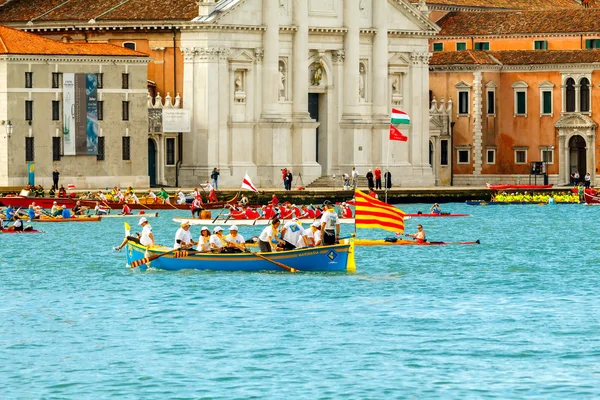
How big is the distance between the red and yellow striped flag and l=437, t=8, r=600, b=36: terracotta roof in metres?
53.6

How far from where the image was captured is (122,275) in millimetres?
62156

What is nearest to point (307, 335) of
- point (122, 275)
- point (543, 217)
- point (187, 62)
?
point (122, 275)

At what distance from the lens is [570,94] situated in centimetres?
11338

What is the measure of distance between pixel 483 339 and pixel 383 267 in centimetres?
1804

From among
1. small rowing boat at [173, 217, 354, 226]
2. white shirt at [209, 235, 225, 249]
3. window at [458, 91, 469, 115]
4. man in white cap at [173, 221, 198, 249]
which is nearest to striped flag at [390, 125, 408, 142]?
window at [458, 91, 469, 115]

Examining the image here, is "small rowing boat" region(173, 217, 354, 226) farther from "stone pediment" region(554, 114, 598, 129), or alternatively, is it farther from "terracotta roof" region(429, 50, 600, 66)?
"terracotta roof" region(429, 50, 600, 66)

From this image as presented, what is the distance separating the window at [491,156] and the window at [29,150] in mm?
30304

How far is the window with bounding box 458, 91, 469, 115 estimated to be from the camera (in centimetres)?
11588

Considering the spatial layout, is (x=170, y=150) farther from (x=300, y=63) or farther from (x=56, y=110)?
(x=56, y=110)

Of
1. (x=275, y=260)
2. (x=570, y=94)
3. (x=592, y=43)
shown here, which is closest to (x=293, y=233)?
(x=275, y=260)

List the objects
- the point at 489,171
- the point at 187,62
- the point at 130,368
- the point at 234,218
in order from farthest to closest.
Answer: the point at 489,171 → the point at 187,62 → the point at 234,218 → the point at 130,368

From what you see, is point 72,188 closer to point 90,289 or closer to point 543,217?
point 543,217

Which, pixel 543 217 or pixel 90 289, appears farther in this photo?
pixel 543 217

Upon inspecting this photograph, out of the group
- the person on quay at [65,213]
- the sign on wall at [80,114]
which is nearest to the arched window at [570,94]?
the sign on wall at [80,114]
